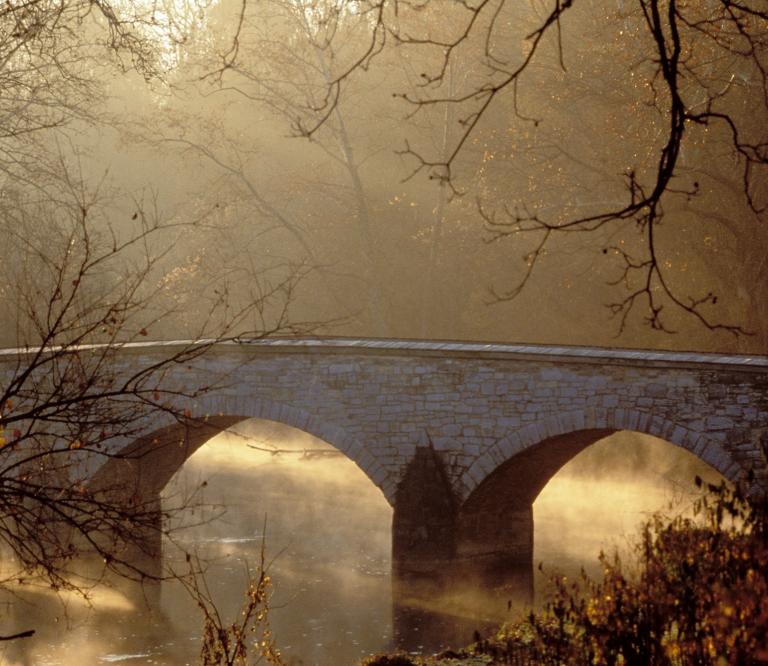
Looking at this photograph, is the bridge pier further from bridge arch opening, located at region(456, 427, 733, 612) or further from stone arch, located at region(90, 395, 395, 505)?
stone arch, located at region(90, 395, 395, 505)

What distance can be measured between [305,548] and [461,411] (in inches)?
151

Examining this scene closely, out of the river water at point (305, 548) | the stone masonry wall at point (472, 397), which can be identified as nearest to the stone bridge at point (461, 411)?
the stone masonry wall at point (472, 397)

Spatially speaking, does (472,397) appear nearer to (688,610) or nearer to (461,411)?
(461,411)

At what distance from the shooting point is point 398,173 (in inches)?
982

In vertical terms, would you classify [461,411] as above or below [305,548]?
above

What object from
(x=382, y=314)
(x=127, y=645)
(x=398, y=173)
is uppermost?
(x=398, y=173)

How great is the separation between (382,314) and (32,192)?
8.46 m

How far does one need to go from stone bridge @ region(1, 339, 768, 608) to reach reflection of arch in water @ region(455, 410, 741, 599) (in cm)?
2

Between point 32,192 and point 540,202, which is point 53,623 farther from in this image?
point 32,192

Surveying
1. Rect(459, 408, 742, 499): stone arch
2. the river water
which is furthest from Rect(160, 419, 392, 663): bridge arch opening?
Rect(459, 408, 742, 499): stone arch

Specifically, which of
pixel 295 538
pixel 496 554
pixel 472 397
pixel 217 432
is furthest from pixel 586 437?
pixel 295 538

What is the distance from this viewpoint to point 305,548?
670 inches

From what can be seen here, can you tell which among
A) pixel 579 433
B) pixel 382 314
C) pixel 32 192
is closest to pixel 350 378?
pixel 579 433

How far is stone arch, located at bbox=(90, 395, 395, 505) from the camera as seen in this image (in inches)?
586
